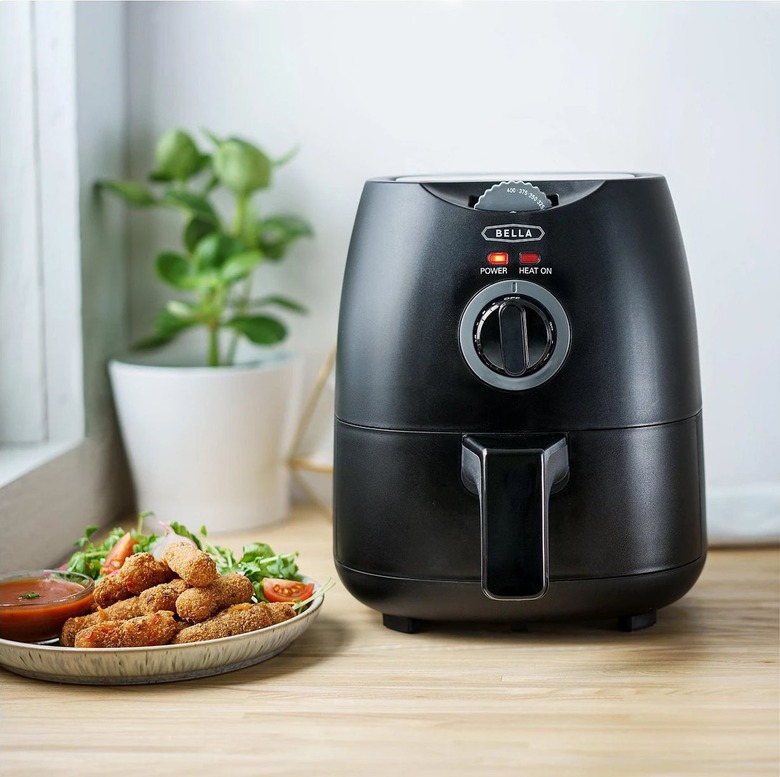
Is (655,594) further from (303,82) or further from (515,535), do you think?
(303,82)

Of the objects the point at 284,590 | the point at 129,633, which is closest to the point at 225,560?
the point at 284,590

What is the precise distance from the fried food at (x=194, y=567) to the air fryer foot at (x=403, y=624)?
15cm

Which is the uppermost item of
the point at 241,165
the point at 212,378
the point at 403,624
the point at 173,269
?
the point at 241,165

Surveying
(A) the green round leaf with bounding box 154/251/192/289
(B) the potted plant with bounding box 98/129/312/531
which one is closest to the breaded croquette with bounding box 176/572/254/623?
(B) the potted plant with bounding box 98/129/312/531

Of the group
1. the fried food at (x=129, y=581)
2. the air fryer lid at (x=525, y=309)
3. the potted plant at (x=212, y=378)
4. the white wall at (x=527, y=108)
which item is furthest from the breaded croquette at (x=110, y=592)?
the white wall at (x=527, y=108)

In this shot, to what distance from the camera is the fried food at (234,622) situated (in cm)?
75

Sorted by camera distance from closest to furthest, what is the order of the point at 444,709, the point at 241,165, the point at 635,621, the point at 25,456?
the point at 444,709 < the point at 635,621 < the point at 25,456 < the point at 241,165

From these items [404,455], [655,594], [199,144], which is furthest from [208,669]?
[199,144]

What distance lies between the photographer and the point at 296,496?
131cm

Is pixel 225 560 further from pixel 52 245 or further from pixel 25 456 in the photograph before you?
pixel 52 245

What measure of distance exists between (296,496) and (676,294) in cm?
62

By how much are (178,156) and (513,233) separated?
1.75 feet

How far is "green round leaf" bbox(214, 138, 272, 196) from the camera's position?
117 cm

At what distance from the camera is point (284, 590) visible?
86 centimetres
